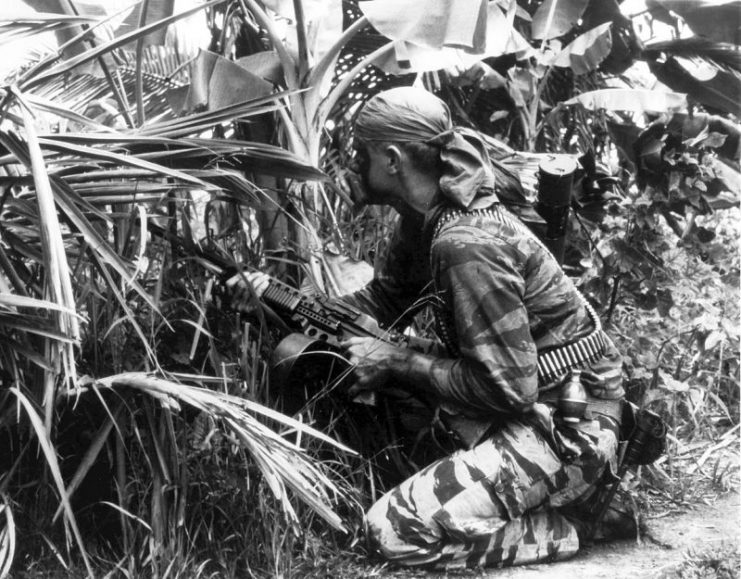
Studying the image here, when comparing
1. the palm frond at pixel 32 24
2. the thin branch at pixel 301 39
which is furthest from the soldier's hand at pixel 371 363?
the thin branch at pixel 301 39

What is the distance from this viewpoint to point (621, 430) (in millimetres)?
3398

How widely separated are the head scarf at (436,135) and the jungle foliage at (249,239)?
252 millimetres

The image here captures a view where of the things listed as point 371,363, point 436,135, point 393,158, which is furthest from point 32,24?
point 371,363

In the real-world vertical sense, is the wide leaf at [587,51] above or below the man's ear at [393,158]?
below

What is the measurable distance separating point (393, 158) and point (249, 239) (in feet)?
3.86

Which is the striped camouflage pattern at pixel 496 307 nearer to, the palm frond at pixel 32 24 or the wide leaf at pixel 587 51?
the palm frond at pixel 32 24

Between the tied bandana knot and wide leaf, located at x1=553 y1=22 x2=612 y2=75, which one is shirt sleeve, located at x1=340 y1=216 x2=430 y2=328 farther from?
wide leaf, located at x1=553 y1=22 x2=612 y2=75

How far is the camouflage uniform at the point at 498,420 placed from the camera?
3.02 m

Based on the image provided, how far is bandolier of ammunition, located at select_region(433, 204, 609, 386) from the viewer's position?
3.16 metres

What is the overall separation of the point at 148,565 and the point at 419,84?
285cm

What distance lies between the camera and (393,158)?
3184mm

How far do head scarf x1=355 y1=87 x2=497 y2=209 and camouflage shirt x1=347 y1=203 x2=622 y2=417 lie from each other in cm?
7

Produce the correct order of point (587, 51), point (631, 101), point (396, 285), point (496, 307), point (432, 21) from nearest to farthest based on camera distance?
point (496, 307) < point (432, 21) < point (396, 285) < point (631, 101) < point (587, 51)

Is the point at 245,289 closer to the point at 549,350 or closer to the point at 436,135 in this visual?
the point at 436,135
